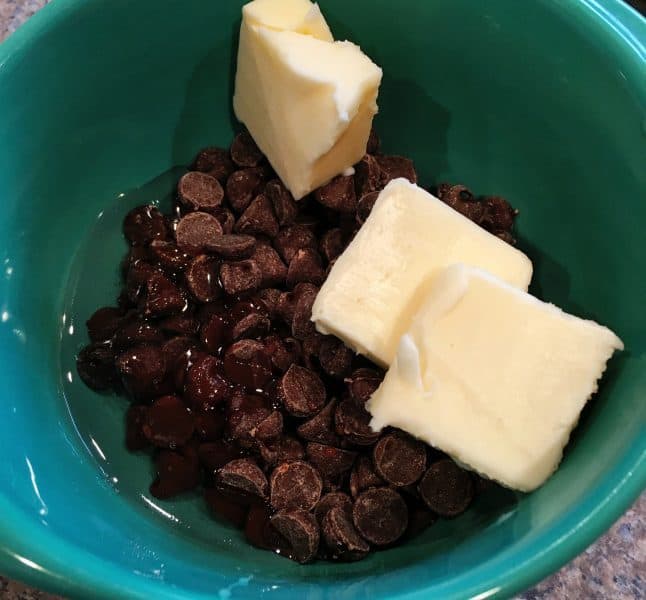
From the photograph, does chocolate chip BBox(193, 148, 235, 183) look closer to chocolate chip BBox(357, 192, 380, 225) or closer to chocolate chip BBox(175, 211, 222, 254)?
chocolate chip BBox(175, 211, 222, 254)

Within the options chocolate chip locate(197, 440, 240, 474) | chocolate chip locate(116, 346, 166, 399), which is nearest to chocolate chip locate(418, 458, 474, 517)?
chocolate chip locate(197, 440, 240, 474)

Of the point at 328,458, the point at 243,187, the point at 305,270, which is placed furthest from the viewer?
the point at 243,187

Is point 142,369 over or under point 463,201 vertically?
under

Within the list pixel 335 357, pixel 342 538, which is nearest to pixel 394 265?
pixel 335 357

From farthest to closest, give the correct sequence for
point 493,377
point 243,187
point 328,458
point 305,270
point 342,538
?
point 243,187 < point 305,270 < point 328,458 < point 342,538 < point 493,377

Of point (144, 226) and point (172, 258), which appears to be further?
point (144, 226)

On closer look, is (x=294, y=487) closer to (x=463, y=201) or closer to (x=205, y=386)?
(x=205, y=386)

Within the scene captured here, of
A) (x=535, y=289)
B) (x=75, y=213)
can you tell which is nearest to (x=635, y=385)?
(x=535, y=289)
